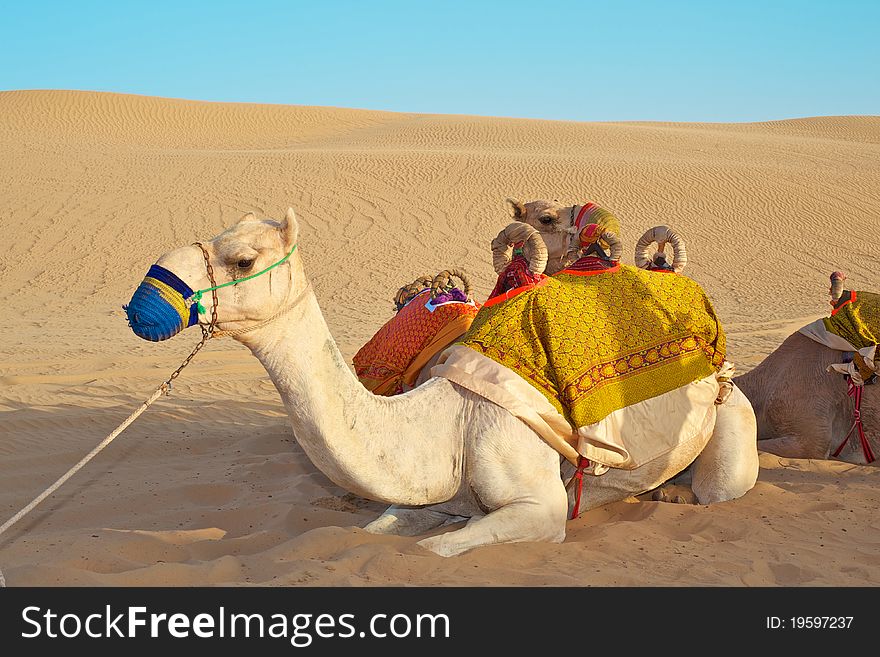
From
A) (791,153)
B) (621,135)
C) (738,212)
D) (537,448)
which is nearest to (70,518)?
(537,448)

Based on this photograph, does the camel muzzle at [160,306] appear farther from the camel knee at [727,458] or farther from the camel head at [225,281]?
the camel knee at [727,458]

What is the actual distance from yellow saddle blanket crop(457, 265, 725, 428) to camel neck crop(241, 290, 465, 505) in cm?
40

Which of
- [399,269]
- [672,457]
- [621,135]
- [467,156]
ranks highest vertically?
[621,135]

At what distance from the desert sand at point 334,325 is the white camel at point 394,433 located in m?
0.20

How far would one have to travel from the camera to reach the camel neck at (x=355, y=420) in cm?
344

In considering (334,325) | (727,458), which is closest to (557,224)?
(727,458)

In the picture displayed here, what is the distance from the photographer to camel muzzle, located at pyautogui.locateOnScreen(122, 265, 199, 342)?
306 cm

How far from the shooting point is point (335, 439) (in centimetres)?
356

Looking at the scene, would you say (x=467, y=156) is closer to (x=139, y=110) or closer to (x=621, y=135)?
(x=621, y=135)

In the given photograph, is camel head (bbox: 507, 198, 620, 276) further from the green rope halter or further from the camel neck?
the green rope halter

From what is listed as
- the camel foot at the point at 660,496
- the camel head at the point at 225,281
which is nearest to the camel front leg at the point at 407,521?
the camel foot at the point at 660,496

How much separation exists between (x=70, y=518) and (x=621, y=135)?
140 feet

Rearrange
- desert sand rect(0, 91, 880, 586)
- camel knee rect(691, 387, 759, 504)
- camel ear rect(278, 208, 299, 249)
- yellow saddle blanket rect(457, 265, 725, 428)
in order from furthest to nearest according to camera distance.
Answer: camel knee rect(691, 387, 759, 504)
yellow saddle blanket rect(457, 265, 725, 428)
desert sand rect(0, 91, 880, 586)
camel ear rect(278, 208, 299, 249)

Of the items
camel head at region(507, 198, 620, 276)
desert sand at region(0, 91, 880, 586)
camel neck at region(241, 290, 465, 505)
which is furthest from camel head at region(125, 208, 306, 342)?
camel head at region(507, 198, 620, 276)
